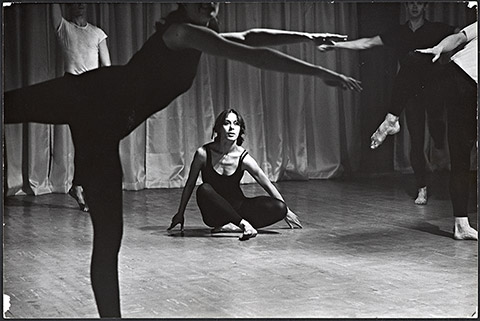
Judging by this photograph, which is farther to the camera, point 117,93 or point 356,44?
point 356,44

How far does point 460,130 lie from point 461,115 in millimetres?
69

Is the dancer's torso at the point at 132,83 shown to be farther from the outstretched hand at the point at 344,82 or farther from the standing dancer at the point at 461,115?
the standing dancer at the point at 461,115

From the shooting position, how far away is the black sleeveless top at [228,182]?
4254 mm

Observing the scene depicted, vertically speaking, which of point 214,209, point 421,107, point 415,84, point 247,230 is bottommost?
point 247,230

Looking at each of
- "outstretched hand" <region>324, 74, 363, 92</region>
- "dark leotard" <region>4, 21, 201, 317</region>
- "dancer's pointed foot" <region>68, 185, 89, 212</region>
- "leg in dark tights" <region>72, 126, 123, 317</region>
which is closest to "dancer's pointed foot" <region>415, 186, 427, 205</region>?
"outstretched hand" <region>324, 74, 363, 92</region>

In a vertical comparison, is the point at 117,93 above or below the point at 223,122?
above

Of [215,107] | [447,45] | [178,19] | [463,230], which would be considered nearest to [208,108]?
[215,107]

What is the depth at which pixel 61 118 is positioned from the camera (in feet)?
12.5

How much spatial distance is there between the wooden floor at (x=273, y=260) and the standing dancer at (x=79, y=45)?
231 mm

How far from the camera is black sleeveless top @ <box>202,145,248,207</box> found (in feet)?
14.0

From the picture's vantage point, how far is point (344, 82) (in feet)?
13.0

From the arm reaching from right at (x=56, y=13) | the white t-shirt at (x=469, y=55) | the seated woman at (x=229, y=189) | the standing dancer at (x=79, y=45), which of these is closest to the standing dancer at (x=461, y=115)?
the white t-shirt at (x=469, y=55)

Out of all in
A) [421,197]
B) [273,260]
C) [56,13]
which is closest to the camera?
[56,13]

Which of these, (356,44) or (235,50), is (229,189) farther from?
(356,44)
